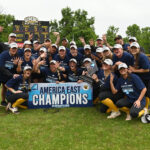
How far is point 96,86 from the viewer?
21.4 feet

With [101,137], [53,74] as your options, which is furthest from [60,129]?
[53,74]

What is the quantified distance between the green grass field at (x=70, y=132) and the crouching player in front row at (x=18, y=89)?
402 millimetres

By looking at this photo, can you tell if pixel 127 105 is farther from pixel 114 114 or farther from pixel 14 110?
pixel 14 110

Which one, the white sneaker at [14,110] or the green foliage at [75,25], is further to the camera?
the green foliage at [75,25]

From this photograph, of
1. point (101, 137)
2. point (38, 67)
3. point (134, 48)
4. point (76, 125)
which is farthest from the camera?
point (38, 67)

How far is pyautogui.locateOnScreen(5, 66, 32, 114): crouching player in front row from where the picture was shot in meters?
6.10

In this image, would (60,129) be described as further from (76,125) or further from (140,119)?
(140,119)

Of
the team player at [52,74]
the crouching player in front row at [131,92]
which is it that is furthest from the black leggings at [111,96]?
the team player at [52,74]

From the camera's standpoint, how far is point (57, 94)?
6555 millimetres

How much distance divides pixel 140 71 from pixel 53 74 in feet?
9.43

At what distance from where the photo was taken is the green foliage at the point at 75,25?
35.2 metres

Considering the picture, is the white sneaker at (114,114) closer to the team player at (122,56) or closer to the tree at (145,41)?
the team player at (122,56)

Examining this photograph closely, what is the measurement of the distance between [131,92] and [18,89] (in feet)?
11.4

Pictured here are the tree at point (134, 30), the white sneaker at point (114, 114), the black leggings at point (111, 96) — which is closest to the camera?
the white sneaker at point (114, 114)
